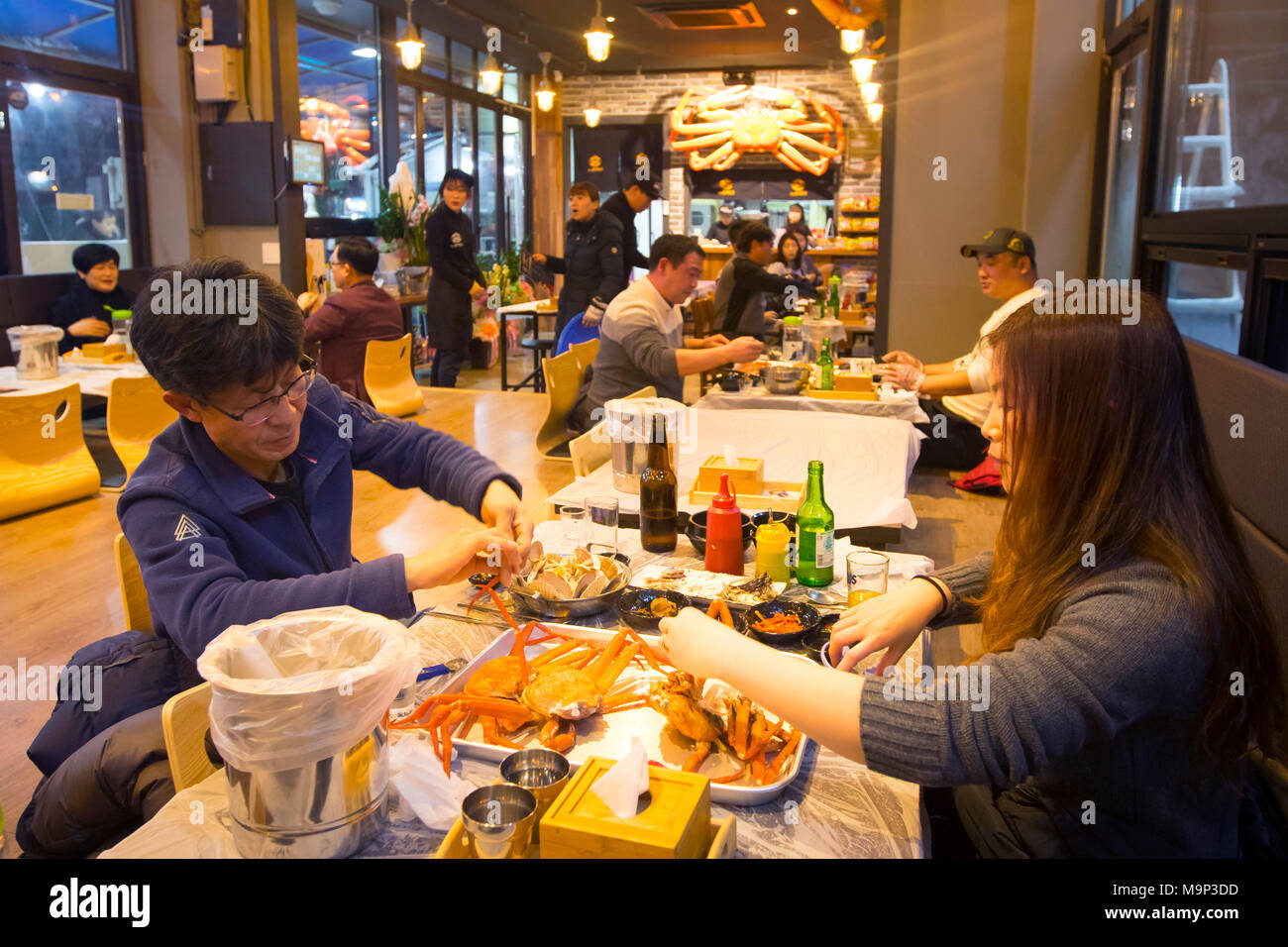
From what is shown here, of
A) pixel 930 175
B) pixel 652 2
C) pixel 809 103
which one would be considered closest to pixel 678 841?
pixel 930 175

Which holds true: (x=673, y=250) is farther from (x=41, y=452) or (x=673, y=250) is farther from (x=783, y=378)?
(x=41, y=452)

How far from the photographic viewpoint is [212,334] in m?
1.49

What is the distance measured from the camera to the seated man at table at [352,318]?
642 centimetres

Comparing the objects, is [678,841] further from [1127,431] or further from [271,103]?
[271,103]

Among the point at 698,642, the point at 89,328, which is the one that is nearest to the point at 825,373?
the point at 698,642

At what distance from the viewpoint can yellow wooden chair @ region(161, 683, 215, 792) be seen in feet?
4.38

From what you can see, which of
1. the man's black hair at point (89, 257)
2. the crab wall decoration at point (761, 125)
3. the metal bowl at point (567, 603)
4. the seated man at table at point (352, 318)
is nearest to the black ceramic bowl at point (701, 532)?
the metal bowl at point (567, 603)

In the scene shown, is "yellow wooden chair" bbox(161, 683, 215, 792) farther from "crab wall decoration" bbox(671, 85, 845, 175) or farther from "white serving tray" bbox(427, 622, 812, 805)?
"crab wall decoration" bbox(671, 85, 845, 175)

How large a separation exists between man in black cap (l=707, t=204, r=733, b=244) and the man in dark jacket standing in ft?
20.3

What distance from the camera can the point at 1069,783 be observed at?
1.29 m

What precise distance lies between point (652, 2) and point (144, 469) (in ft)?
30.8

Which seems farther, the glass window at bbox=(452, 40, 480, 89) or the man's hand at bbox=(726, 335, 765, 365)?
the glass window at bbox=(452, 40, 480, 89)

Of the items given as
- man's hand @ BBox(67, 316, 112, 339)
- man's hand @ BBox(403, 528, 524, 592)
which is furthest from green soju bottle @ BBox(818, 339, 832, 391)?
man's hand @ BBox(67, 316, 112, 339)

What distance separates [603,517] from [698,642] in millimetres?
902
